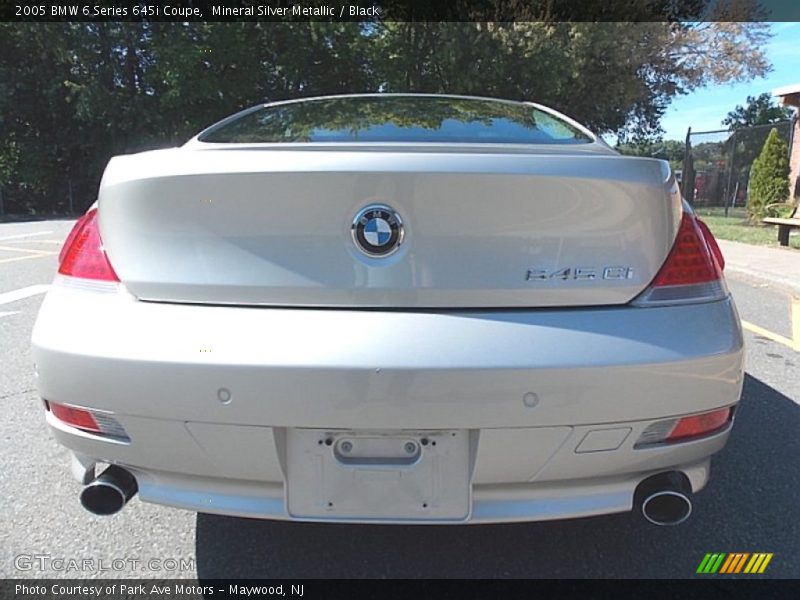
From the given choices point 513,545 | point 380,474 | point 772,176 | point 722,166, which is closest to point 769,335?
point 513,545

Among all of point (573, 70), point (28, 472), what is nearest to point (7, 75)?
point (573, 70)

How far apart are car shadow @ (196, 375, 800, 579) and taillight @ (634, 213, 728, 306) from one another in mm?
911

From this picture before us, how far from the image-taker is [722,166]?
17.1 meters

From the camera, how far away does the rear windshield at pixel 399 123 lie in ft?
6.79

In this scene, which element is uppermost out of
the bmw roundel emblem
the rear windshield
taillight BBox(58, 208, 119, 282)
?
the rear windshield

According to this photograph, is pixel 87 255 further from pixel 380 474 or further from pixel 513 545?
pixel 513 545

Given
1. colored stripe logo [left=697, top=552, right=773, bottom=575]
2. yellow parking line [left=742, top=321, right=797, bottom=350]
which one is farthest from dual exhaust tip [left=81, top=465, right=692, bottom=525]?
yellow parking line [left=742, top=321, right=797, bottom=350]

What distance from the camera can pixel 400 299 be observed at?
4.97ft

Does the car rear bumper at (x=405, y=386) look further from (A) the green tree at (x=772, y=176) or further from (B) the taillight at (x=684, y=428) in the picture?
(A) the green tree at (x=772, y=176)

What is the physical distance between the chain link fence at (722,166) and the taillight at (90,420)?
1616cm

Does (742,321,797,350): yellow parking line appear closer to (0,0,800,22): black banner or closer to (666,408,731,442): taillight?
(666,408,731,442): taillight

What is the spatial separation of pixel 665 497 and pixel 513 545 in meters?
0.61

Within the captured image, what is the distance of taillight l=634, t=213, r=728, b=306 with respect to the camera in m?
1.59

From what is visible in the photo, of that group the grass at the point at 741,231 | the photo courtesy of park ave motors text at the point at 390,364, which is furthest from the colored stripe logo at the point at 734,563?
the grass at the point at 741,231
